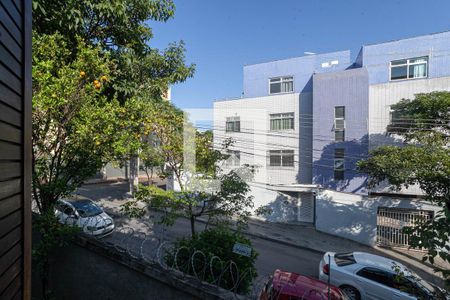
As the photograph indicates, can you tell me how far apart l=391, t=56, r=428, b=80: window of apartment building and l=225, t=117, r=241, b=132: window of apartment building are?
25.9 feet

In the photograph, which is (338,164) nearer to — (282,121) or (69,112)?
(282,121)

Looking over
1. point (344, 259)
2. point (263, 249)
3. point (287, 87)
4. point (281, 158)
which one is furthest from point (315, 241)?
point (287, 87)

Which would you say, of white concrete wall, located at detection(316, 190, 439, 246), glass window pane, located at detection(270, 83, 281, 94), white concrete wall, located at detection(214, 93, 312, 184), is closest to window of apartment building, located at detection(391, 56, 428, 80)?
white concrete wall, located at detection(214, 93, 312, 184)

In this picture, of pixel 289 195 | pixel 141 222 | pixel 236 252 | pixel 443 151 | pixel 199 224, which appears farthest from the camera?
pixel 289 195

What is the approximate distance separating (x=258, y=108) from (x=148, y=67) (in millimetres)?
9653

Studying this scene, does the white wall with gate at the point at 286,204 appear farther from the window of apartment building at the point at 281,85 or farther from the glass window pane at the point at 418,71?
the glass window pane at the point at 418,71

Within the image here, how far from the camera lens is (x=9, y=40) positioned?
5.64 feet

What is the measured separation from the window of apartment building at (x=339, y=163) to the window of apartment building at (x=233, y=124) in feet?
16.9

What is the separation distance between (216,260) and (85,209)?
22.4 feet

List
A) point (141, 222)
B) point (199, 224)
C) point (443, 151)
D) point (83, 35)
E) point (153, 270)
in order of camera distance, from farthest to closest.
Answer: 1. point (199, 224)
2. point (141, 222)
3. point (443, 151)
4. point (83, 35)
5. point (153, 270)

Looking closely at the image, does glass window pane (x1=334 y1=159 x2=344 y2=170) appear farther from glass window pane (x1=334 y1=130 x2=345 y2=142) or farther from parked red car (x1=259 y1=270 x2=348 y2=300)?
parked red car (x1=259 y1=270 x2=348 y2=300)

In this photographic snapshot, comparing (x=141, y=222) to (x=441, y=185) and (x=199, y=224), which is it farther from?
(x=441, y=185)

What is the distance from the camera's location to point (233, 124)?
15.2 m

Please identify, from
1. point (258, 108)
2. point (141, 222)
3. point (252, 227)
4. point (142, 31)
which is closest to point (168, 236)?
point (141, 222)
